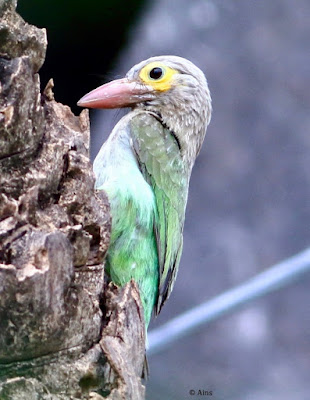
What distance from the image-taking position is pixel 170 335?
352 cm

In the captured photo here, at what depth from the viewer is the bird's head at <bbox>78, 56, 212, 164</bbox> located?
11.8 feet

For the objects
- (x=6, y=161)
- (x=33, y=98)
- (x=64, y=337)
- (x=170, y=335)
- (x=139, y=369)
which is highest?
(x=33, y=98)

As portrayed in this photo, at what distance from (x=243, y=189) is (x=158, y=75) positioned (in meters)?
0.85

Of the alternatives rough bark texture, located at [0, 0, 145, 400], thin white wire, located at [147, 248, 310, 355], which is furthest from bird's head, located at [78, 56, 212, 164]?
rough bark texture, located at [0, 0, 145, 400]

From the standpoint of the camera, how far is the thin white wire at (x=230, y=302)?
3469 millimetres

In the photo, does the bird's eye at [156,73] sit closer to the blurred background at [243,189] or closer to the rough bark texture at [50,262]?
the blurred background at [243,189]

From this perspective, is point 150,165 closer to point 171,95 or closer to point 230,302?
point 171,95

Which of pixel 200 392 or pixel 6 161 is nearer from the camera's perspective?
pixel 6 161

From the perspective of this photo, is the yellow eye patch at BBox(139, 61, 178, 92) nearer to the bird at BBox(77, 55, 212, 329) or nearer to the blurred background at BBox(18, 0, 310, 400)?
the bird at BBox(77, 55, 212, 329)

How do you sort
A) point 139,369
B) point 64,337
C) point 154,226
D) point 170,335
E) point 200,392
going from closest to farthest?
point 64,337 → point 139,369 → point 154,226 → point 170,335 → point 200,392

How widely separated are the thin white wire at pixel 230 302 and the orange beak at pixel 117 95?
2.85 ft

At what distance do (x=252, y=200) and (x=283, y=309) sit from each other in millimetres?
548

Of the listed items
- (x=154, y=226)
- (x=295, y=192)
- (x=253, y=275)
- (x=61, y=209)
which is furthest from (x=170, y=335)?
(x=61, y=209)

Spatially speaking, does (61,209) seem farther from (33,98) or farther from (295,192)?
(295,192)
